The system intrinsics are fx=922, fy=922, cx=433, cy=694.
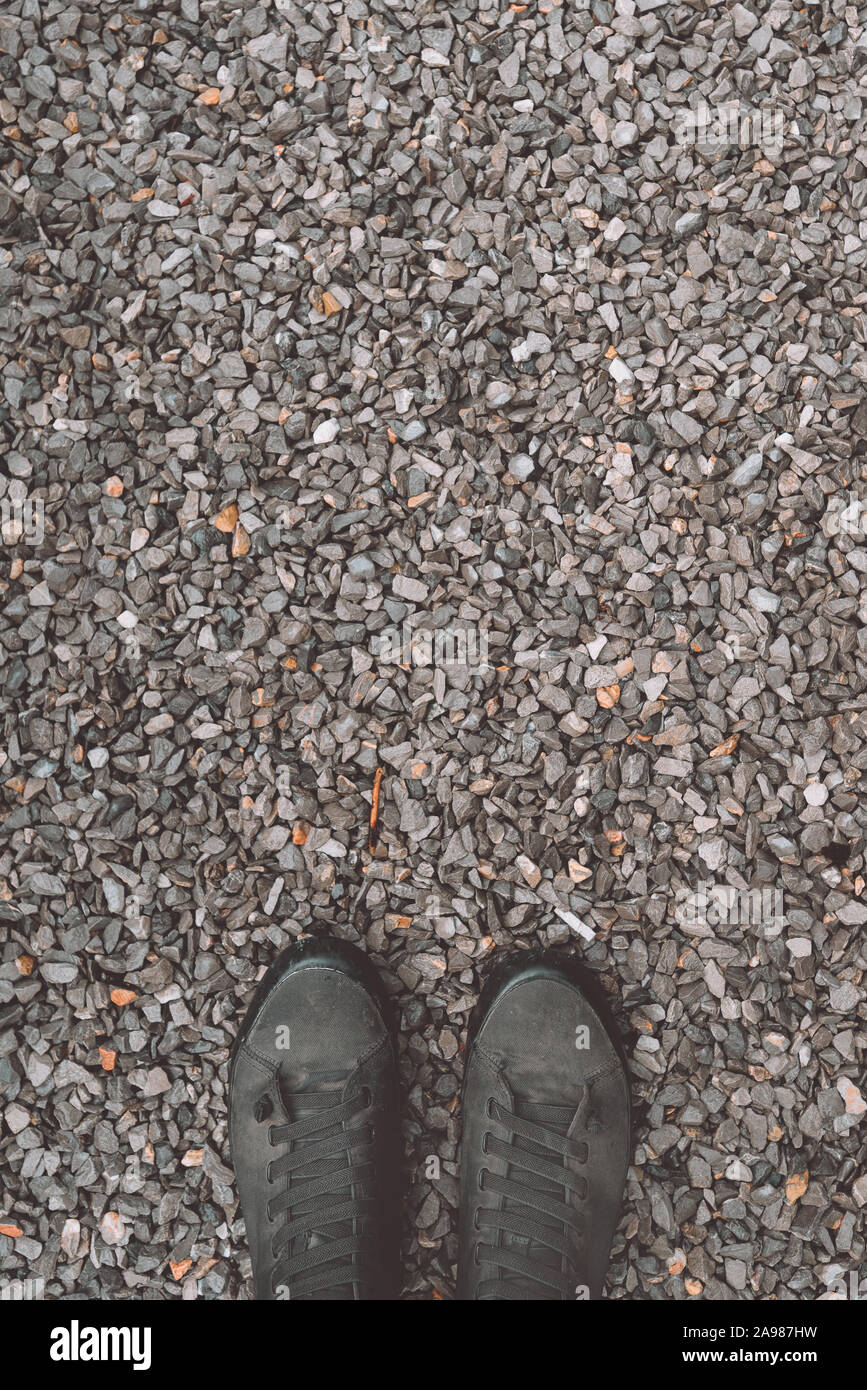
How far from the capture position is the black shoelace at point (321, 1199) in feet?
4.47

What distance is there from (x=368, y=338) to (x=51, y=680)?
732mm

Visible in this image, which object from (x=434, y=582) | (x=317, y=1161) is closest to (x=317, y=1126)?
(x=317, y=1161)

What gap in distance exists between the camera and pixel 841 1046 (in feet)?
4.63

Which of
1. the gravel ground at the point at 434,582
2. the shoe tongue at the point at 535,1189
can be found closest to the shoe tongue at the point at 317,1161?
the gravel ground at the point at 434,582

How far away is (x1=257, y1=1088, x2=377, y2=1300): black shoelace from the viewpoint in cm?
136

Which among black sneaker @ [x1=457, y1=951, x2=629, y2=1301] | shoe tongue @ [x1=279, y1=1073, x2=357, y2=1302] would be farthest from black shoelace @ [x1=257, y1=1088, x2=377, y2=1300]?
black sneaker @ [x1=457, y1=951, x2=629, y2=1301]

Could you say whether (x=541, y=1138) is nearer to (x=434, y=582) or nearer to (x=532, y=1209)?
(x=532, y=1209)

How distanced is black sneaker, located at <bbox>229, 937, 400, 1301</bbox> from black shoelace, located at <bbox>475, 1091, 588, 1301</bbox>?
15 centimetres

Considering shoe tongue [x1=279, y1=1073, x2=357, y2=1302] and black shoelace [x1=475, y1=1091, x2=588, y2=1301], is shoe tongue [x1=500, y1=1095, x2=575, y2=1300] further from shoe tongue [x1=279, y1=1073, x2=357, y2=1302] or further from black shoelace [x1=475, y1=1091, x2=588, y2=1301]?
shoe tongue [x1=279, y1=1073, x2=357, y2=1302]

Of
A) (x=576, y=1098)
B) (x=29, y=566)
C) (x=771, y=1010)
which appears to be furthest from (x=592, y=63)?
(x=576, y=1098)

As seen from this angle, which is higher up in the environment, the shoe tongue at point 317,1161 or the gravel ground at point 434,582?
the gravel ground at point 434,582

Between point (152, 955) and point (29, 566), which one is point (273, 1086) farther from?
point (29, 566)

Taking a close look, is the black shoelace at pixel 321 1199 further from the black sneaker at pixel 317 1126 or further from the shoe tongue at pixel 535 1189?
the shoe tongue at pixel 535 1189

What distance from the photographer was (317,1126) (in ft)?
4.61
